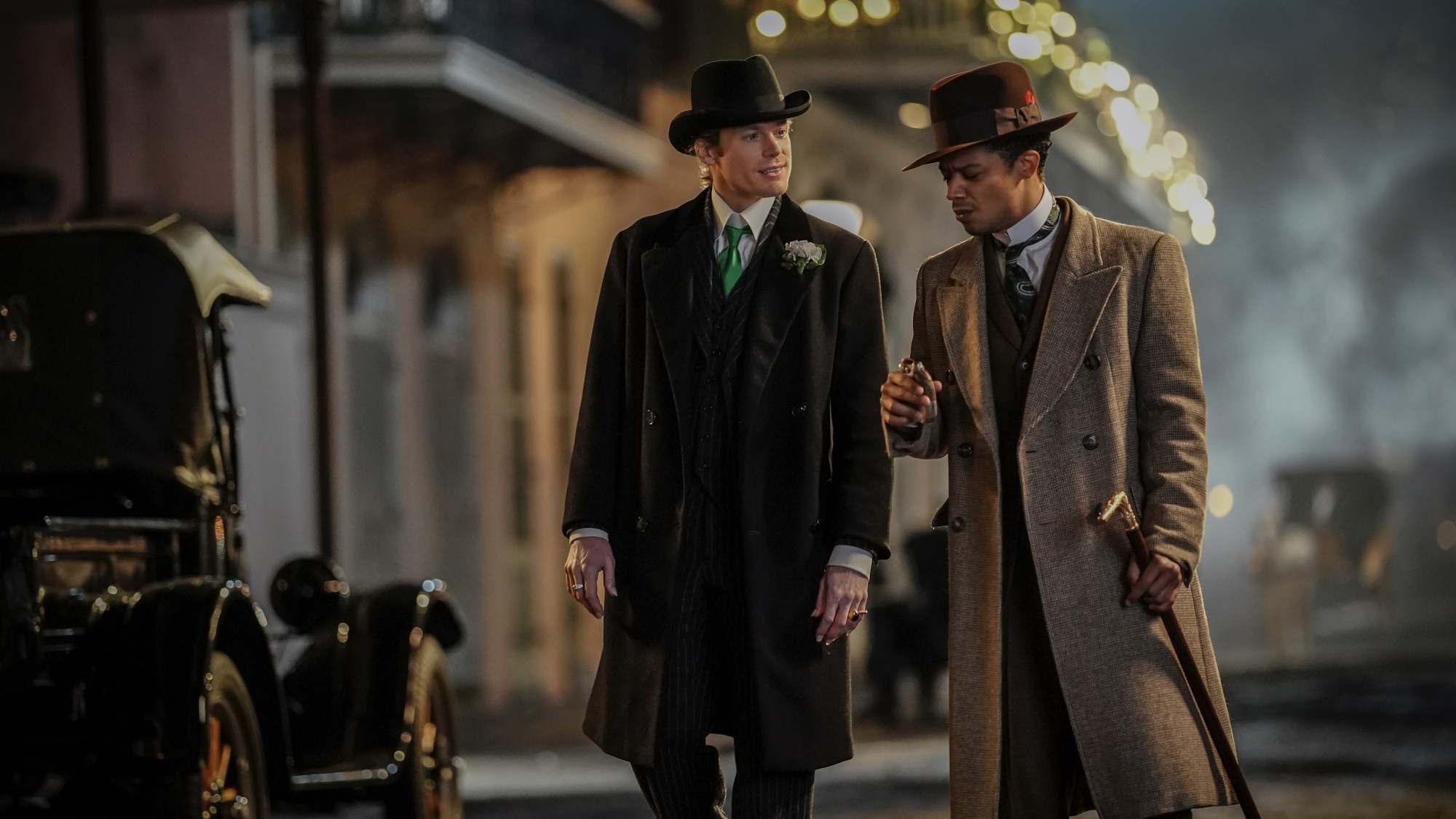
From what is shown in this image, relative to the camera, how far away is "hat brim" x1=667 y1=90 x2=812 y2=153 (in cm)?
394

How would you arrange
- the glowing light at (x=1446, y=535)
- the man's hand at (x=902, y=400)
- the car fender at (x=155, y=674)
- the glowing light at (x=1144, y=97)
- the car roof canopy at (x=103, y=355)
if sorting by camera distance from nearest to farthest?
the man's hand at (x=902, y=400) < the car fender at (x=155, y=674) < the car roof canopy at (x=103, y=355) < the glowing light at (x=1144, y=97) < the glowing light at (x=1446, y=535)

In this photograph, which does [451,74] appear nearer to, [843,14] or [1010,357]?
[843,14]

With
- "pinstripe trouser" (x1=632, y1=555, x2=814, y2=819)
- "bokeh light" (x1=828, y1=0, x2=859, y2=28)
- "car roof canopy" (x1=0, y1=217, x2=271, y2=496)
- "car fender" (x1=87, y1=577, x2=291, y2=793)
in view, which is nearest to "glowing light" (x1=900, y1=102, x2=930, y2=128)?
"bokeh light" (x1=828, y1=0, x2=859, y2=28)

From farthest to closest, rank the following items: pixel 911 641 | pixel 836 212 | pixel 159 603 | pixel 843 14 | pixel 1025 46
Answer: pixel 843 14
pixel 1025 46
pixel 911 641
pixel 836 212
pixel 159 603

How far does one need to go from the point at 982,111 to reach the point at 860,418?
67 cm

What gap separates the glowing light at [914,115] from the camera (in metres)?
19.6

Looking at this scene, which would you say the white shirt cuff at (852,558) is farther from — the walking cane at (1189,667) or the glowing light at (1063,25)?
the glowing light at (1063,25)

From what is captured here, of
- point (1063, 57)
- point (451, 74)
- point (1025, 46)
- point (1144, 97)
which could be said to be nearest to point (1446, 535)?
point (1144, 97)

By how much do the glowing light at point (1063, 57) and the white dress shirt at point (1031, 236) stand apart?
12546 mm

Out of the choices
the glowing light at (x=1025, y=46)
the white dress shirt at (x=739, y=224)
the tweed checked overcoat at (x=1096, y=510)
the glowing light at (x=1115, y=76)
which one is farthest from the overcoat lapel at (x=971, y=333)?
the glowing light at (x=1115, y=76)

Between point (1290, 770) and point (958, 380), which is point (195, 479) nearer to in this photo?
point (958, 380)

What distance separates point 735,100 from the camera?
156 inches

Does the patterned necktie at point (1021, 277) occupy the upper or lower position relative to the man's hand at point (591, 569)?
upper

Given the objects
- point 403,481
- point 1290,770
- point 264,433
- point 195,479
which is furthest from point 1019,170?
point 403,481
